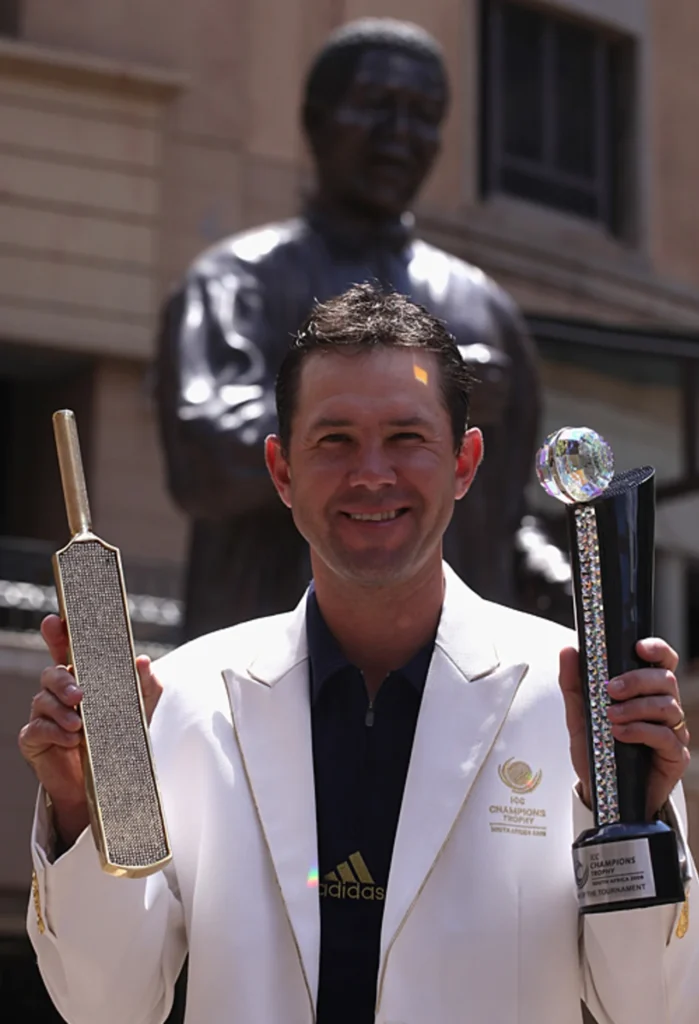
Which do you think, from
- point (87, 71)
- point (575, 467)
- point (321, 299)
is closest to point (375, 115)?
point (321, 299)

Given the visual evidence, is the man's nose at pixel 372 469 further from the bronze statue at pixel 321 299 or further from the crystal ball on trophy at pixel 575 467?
the bronze statue at pixel 321 299

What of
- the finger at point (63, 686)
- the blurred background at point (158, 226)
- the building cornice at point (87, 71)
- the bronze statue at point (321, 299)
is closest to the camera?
the finger at point (63, 686)

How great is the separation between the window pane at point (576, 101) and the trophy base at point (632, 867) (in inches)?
530

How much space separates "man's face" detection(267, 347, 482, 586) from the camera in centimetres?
328

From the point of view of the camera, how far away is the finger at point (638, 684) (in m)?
2.93

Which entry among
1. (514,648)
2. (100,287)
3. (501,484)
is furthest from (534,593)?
(100,287)

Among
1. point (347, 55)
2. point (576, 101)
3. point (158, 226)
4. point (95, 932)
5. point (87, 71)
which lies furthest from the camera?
point (576, 101)

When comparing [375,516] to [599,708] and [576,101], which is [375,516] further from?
[576,101]

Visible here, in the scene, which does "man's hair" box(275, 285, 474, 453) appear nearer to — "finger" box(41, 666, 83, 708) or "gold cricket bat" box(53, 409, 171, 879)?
"gold cricket bat" box(53, 409, 171, 879)

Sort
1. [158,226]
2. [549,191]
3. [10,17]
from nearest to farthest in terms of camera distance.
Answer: [158,226], [10,17], [549,191]

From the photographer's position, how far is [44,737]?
304 centimetres

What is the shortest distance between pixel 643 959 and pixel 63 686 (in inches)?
32.1

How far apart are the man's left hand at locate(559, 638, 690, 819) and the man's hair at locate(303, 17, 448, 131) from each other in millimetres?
3510

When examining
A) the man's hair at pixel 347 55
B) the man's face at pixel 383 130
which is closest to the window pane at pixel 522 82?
the man's hair at pixel 347 55
